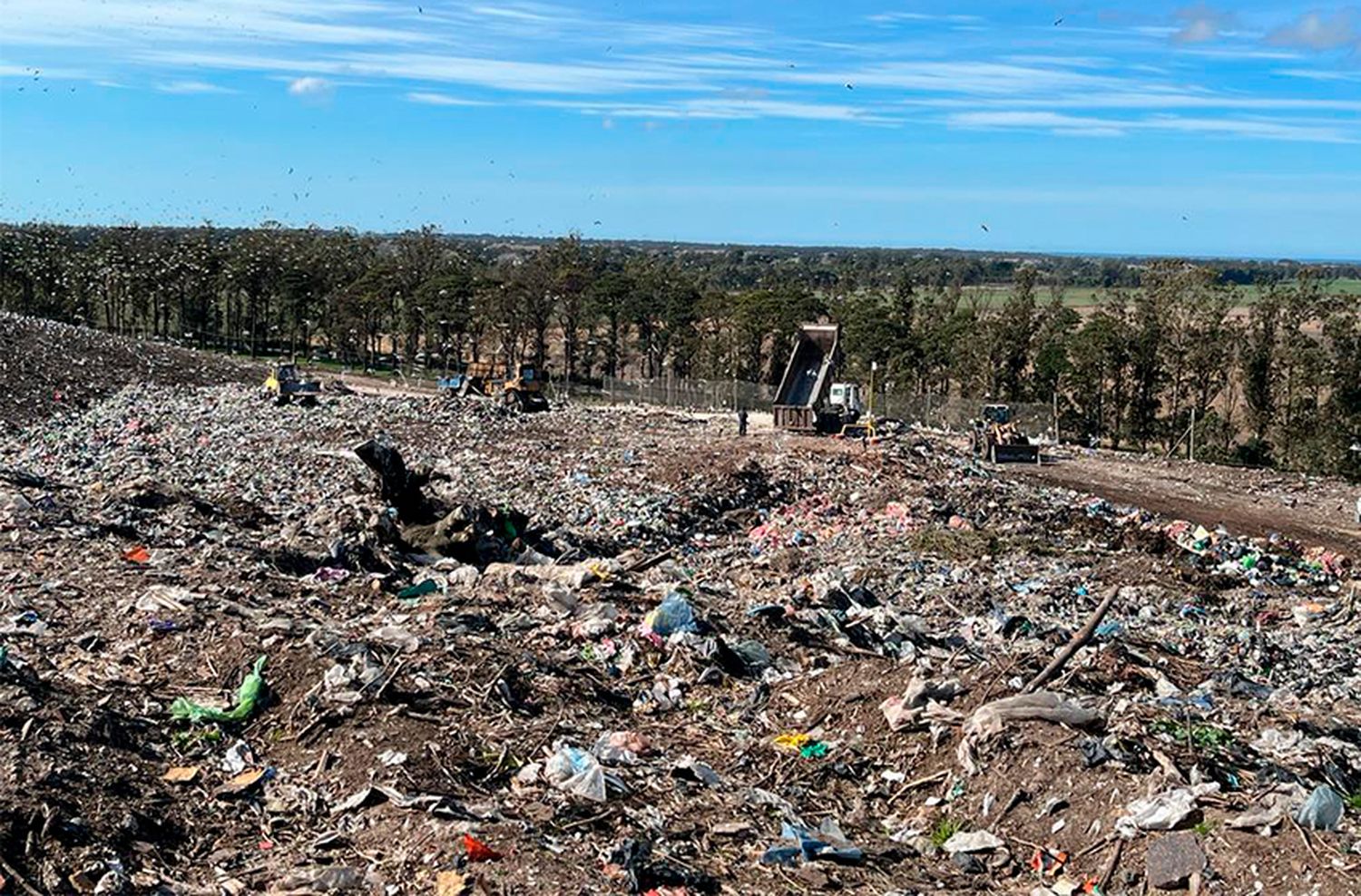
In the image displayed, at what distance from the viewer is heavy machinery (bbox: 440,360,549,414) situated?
2420 cm

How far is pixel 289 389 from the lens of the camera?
24.3 m

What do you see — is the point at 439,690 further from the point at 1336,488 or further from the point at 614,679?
the point at 1336,488

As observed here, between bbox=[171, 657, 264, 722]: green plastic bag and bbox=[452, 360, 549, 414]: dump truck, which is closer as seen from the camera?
bbox=[171, 657, 264, 722]: green plastic bag

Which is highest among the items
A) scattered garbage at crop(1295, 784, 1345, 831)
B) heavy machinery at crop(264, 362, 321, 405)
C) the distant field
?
the distant field

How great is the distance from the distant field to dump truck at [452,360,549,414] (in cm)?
2020

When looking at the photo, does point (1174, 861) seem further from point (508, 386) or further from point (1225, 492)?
point (508, 386)

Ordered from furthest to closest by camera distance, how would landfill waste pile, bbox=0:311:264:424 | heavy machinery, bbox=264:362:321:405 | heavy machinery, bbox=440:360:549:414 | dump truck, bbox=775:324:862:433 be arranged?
heavy machinery, bbox=440:360:549:414, heavy machinery, bbox=264:362:321:405, landfill waste pile, bbox=0:311:264:424, dump truck, bbox=775:324:862:433

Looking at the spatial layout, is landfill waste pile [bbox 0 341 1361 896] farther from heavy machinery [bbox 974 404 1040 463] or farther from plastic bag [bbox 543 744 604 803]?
heavy machinery [bbox 974 404 1040 463]

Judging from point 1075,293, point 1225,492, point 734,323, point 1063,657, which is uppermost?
point 1075,293

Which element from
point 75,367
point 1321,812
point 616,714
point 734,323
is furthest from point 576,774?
point 734,323

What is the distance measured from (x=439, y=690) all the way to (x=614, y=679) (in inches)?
48.7

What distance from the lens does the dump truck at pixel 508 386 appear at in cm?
2420

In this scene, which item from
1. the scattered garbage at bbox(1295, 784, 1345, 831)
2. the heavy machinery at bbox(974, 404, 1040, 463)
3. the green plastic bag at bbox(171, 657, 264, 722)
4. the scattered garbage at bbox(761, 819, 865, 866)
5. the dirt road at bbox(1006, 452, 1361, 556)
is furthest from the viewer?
the heavy machinery at bbox(974, 404, 1040, 463)

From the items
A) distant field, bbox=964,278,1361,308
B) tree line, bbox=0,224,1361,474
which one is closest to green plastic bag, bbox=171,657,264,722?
A: tree line, bbox=0,224,1361,474
